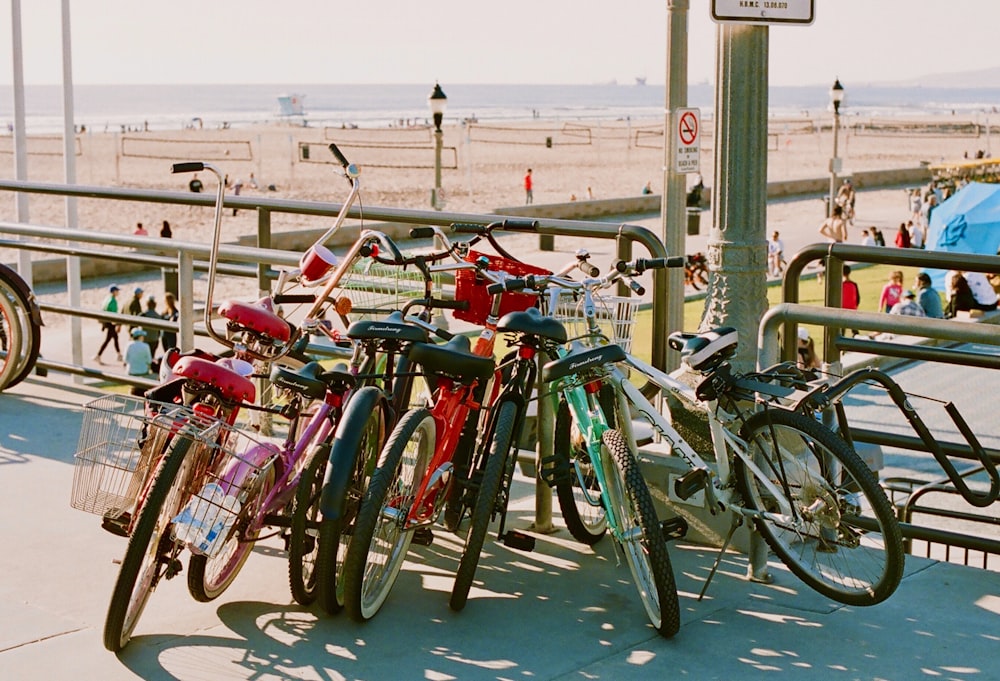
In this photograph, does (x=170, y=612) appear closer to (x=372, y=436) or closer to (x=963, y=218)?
(x=372, y=436)

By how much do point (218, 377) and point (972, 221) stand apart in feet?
70.6

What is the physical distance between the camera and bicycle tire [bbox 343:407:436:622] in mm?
4266

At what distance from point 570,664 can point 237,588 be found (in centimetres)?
134

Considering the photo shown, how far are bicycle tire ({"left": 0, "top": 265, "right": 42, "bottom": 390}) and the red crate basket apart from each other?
356 cm

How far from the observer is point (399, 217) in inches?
243

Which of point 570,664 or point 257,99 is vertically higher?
point 257,99

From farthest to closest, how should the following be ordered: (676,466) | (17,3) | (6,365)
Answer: (17,3) → (6,365) → (676,466)

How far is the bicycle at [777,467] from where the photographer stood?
4.47 metres

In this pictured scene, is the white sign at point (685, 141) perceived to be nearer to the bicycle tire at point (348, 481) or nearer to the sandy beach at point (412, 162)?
the bicycle tire at point (348, 481)

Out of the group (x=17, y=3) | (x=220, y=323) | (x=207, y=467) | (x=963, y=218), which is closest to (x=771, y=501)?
(x=207, y=467)

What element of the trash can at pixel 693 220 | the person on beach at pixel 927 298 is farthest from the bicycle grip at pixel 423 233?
the trash can at pixel 693 220

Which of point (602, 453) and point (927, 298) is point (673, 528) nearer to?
point (602, 453)

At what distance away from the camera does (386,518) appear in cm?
446

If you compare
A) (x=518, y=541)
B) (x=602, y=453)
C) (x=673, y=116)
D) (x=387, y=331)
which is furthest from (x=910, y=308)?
(x=387, y=331)
